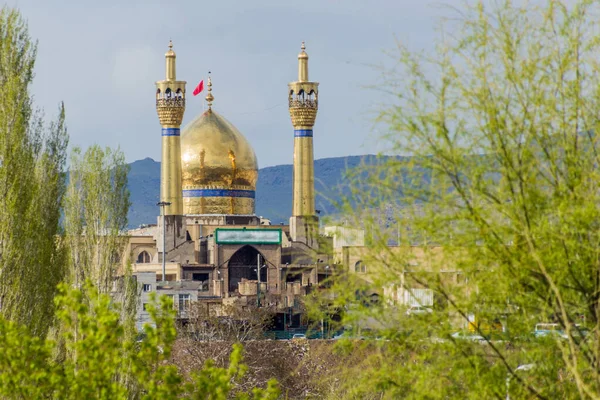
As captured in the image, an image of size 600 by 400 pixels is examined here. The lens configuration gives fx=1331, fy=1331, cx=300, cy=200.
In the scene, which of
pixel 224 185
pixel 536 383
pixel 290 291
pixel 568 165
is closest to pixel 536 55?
pixel 568 165

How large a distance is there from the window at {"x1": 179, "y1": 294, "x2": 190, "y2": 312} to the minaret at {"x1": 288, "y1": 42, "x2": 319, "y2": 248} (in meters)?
10.4

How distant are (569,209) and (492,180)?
719mm

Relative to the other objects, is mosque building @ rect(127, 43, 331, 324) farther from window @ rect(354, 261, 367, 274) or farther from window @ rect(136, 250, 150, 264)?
window @ rect(354, 261, 367, 274)

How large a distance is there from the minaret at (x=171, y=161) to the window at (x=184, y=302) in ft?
34.9

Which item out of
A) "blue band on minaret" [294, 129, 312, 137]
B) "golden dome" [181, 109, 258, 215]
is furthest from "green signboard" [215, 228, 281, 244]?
"golden dome" [181, 109, 258, 215]

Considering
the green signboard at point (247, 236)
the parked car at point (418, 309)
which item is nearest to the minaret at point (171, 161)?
the green signboard at point (247, 236)

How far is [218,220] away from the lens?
69.5 meters

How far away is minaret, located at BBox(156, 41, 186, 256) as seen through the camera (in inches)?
2520

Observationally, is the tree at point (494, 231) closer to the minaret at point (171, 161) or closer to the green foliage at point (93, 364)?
the green foliage at point (93, 364)

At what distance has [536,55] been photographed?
31.8ft

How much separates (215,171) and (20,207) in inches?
2027

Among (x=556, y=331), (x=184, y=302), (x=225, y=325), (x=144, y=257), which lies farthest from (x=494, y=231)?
(x=144, y=257)

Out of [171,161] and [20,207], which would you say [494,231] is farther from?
[171,161]

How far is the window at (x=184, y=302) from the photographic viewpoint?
4938cm
